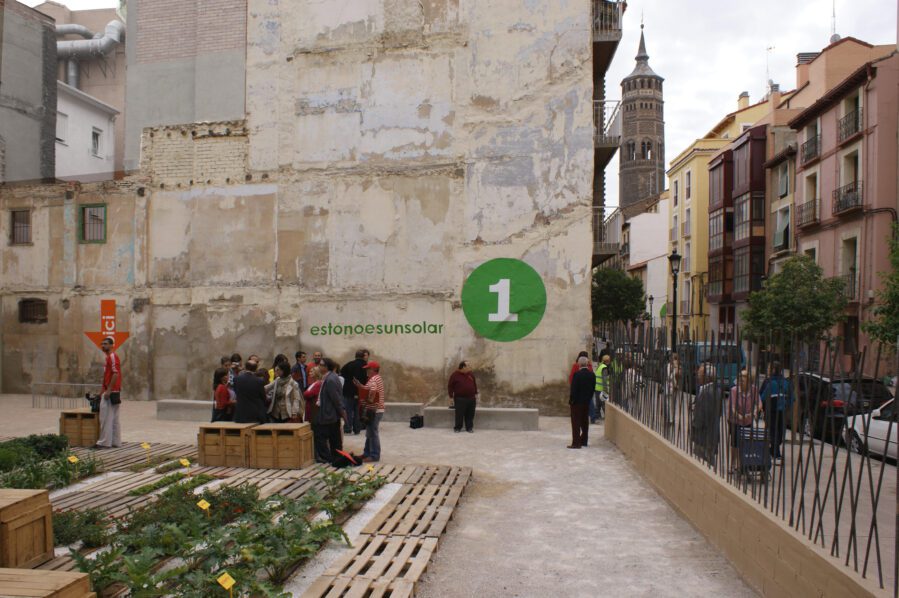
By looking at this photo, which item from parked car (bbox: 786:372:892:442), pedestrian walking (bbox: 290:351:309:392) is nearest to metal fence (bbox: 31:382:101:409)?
pedestrian walking (bbox: 290:351:309:392)

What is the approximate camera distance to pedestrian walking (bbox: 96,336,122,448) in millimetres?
12539

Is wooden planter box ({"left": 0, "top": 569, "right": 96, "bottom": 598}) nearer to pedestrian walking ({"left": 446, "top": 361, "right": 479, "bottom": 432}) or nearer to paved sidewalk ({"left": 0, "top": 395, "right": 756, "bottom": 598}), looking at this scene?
paved sidewalk ({"left": 0, "top": 395, "right": 756, "bottom": 598})

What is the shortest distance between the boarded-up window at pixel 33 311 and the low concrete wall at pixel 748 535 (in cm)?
1990

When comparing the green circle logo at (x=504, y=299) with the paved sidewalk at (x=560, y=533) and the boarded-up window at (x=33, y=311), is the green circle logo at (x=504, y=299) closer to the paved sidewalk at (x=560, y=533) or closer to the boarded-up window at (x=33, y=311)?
the paved sidewalk at (x=560, y=533)

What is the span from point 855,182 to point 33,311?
31578 mm

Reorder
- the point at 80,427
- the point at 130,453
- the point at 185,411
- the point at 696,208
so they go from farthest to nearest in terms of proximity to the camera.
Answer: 1. the point at 696,208
2. the point at 185,411
3. the point at 80,427
4. the point at 130,453

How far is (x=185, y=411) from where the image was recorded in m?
17.2

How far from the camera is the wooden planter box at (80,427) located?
42.7ft

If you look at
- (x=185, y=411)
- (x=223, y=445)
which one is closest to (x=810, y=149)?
(x=185, y=411)

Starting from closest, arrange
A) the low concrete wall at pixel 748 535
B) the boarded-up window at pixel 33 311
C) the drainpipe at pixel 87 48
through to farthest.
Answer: the low concrete wall at pixel 748 535 < the boarded-up window at pixel 33 311 < the drainpipe at pixel 87 48

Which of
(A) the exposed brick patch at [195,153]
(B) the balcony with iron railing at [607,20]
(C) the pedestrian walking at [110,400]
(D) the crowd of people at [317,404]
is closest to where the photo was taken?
(D) the crowd of people at [317,404]

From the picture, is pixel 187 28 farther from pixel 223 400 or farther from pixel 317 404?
pixel 317 404

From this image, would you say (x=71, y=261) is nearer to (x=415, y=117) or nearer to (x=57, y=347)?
(x=57, y=347)

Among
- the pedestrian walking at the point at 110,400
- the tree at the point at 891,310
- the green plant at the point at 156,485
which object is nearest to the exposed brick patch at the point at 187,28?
the pedestrian walking at the point at 110,400
